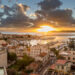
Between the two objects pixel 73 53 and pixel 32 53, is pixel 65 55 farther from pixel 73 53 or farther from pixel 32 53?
pixel 32 53

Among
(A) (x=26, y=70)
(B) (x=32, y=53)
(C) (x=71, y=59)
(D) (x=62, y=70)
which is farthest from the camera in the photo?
(B) (x=32, y=53)

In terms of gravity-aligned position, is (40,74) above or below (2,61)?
below

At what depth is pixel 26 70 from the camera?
124 inches

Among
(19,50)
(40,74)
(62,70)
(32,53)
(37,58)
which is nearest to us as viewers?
(62,70)

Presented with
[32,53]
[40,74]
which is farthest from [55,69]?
[32,53]

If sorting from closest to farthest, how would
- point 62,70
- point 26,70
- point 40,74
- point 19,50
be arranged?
1. point 62,70
2. point 40,74
3. point 26,70
4. point 19,50

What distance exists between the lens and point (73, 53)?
3.65 metres

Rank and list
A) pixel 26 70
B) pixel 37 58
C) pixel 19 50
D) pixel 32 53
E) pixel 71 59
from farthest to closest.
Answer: pixel 19 50
pixel 32 53
pixel 37 58
pixel 71 59
pixel 26 70

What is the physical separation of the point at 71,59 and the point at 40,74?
1.09 metres

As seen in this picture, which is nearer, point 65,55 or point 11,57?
point 65,55

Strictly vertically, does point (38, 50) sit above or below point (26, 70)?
above

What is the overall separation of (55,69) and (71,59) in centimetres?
101

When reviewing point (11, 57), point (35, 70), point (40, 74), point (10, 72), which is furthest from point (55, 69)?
point (11, 57)

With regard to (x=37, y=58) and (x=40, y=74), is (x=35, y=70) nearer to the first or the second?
(x=40, y=74)
